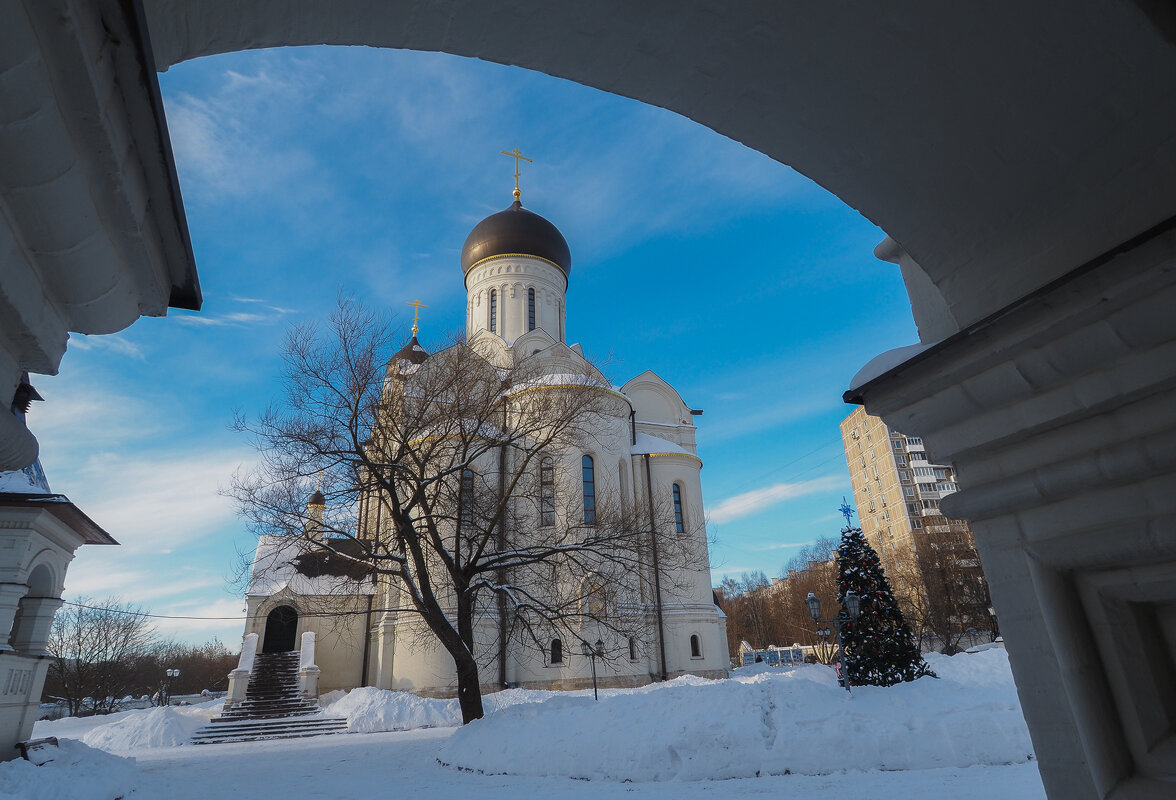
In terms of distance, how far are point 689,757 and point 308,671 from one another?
1698 centimetres

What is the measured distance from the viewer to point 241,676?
2073 cm

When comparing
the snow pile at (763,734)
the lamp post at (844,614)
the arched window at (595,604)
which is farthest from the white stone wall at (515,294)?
the snow pile at (763,734)

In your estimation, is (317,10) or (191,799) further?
(191,799)

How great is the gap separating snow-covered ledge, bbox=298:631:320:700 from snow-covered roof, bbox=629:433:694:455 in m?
13.1

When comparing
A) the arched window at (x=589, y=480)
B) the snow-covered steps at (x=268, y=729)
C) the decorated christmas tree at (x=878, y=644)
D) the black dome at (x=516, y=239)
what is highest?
the black dome at (x=516, y=239)

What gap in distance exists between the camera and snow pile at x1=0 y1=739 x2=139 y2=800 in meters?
7.43

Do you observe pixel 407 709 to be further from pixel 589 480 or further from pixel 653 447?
pixel 653 447

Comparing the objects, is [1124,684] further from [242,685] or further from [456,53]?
[242,685]

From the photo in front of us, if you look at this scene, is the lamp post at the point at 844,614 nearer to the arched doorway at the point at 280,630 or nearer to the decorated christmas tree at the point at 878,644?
the decorated christmas tree at the point at 878,644

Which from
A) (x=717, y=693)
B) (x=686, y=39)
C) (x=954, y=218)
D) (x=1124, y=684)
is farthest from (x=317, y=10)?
(x=717, y=693)

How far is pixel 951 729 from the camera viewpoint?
8586 mm

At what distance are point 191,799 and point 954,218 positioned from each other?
1093 cm

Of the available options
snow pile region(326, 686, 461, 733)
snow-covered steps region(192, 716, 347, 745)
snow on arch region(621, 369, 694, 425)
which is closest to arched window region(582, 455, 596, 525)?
snow on arch region(621, 369, 694, 425)

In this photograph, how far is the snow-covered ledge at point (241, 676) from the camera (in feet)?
66.6
